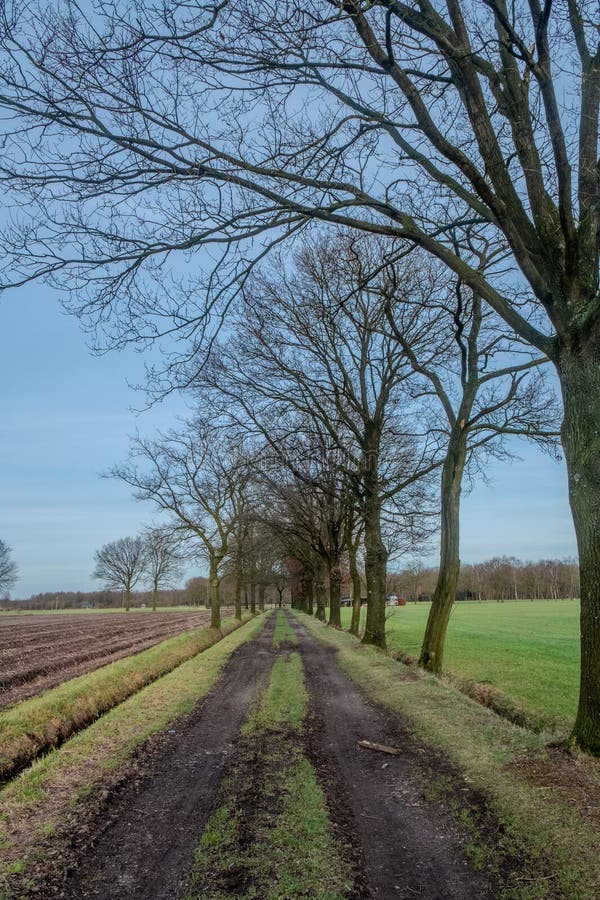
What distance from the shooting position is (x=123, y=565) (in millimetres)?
81188

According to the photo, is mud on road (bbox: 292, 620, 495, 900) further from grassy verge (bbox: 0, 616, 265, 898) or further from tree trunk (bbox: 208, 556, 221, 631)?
tree trunk (bbox: 208, 556, 221, 631)

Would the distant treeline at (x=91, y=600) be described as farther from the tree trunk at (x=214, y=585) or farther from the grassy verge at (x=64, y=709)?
the grassy verge at (x=64, y=709)

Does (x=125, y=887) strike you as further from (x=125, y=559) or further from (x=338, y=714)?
(x=125, y=559)

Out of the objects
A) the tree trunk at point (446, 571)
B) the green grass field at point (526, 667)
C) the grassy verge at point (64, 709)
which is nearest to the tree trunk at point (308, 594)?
the green grass field at point (526, 667)

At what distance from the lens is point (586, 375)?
587 cm

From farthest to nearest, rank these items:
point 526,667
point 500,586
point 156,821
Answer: point 500,586
point 526,667
point 156,821

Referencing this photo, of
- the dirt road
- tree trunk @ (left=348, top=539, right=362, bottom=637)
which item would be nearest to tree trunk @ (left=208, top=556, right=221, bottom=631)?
tree trunk @ (left=348, top=539, right=362, bottom=637)

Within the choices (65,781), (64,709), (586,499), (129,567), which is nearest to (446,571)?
(586,499)

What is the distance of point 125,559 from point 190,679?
74012mm

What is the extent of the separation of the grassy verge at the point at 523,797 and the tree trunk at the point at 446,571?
4.26m

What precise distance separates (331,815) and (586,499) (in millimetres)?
4001

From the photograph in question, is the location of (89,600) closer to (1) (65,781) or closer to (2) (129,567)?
(2) (129,567)

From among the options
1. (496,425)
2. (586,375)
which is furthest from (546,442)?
(586,375)

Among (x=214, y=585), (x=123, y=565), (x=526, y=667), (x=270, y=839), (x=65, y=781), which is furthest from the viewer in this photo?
(x=123, y=565)
